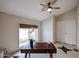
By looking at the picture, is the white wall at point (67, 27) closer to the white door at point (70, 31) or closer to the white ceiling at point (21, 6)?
Result: the white door at point (70, 31)

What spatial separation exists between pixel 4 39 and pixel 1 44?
0.98 ft

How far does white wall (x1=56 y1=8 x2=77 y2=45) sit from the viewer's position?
7.98 metres

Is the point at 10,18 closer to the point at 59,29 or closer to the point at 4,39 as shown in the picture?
the point at 4,39

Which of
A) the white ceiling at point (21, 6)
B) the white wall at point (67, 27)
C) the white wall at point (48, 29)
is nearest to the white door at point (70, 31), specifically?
the white wall at point (67, 27)

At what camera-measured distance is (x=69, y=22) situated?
27.2 feet

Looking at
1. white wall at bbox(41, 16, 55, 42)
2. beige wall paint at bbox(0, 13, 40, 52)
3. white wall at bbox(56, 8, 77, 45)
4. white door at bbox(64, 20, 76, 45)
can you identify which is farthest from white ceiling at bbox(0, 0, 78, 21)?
white wall at bbox(41, 16, 55, 42)

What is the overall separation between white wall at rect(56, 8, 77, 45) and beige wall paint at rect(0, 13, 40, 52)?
4115 mm

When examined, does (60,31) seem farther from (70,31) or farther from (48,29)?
(48,29)

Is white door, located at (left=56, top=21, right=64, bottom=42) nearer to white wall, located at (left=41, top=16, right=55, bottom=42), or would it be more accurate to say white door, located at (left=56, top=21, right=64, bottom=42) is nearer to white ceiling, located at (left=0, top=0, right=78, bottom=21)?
white wall, located at (left=41, top=16, right=55, bottom=42)

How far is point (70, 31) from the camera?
8203 mm

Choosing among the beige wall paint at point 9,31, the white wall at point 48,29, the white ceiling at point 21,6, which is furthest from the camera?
the white wall at point 48,29

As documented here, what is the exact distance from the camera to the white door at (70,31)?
26.1ft

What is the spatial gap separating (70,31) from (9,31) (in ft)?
16.7

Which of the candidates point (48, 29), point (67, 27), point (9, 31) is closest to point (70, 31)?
point (67, 27)
